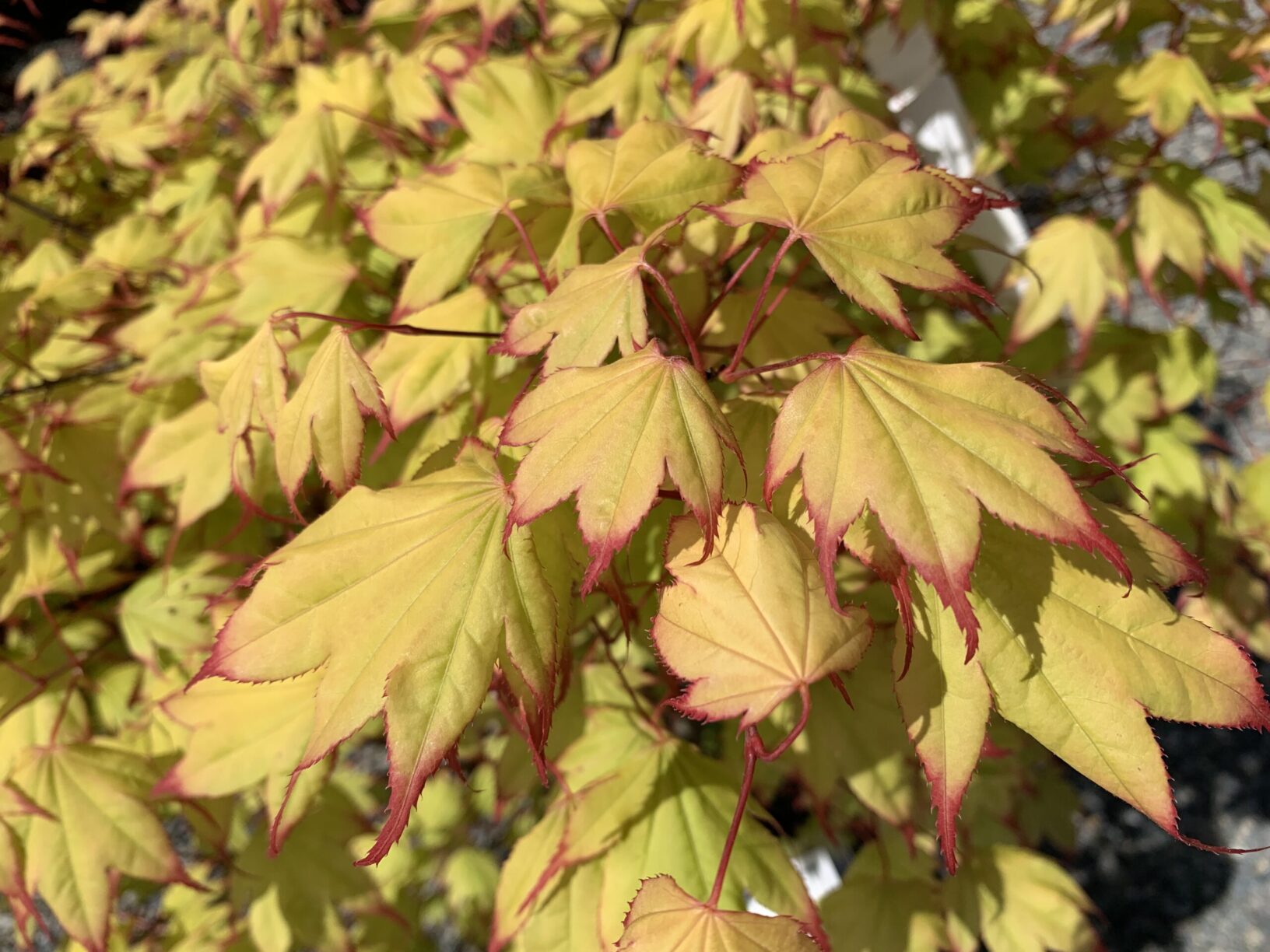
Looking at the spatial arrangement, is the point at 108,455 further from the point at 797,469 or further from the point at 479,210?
the point at 797,469

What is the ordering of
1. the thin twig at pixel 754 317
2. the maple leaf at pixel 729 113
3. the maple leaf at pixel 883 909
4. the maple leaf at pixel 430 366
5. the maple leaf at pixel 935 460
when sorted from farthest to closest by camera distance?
the maple leaf at pixel 883 909 < the maple leaf at pixel 729 113 < the maple leaf at pixel 430 366 < the thin twig at pixel 754 317 < the maple leaf at pixel 935 460

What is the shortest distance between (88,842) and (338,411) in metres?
0.76

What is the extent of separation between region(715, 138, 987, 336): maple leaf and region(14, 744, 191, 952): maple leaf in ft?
3.58

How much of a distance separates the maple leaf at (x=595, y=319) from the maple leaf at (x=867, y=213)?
4.2 inches

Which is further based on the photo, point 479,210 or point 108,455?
point 108,455

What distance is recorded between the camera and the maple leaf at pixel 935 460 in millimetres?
574

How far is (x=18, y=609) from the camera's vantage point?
4.79ft

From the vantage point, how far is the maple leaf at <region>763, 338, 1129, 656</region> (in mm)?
574

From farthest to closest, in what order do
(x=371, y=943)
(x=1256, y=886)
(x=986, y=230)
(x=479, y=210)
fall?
(x=1256, y=886) → (x=986, y=230) → (x=371, y=943) → (x=479, y=210)

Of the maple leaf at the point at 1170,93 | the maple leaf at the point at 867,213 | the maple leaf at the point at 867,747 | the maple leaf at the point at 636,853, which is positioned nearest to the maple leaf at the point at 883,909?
the maple leaf at the point at 867,747

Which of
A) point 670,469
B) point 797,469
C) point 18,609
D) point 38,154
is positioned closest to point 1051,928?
point 797,469

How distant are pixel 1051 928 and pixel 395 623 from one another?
51.6 inches

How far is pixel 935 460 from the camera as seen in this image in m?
0.61

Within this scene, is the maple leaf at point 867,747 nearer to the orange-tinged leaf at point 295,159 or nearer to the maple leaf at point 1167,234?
the maple leaf at point 1167,234
